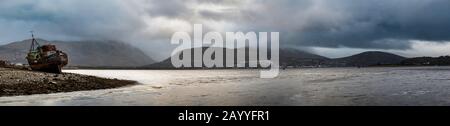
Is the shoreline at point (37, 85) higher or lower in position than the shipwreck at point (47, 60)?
lower

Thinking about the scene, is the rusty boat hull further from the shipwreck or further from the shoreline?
the shoreline

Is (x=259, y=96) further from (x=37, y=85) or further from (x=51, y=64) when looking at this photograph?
(x=51, y=64)

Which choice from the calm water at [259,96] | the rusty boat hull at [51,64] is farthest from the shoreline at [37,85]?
the rusty boat hull at [51,64]

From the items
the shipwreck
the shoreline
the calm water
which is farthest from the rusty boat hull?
the shoreline

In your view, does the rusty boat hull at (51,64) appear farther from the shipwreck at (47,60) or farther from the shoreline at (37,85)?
the shoreline at (37,85)

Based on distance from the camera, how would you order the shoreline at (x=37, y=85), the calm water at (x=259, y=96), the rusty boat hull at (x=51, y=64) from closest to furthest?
the calm water at (x=259, y=96) → the shoreline at (x=37, y=85) → the rusty boat hull at (x=51, y=64)

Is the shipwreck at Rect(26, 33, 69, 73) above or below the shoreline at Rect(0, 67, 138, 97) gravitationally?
above

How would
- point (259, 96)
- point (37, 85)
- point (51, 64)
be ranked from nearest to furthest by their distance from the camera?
point (259, 96)
point (37, 85)
point (51, 64)

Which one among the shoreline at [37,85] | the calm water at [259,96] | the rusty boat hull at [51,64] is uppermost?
the rusty boat hull at [51,64]

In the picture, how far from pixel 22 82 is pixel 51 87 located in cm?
345

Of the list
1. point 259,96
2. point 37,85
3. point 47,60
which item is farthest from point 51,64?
point 259,96
